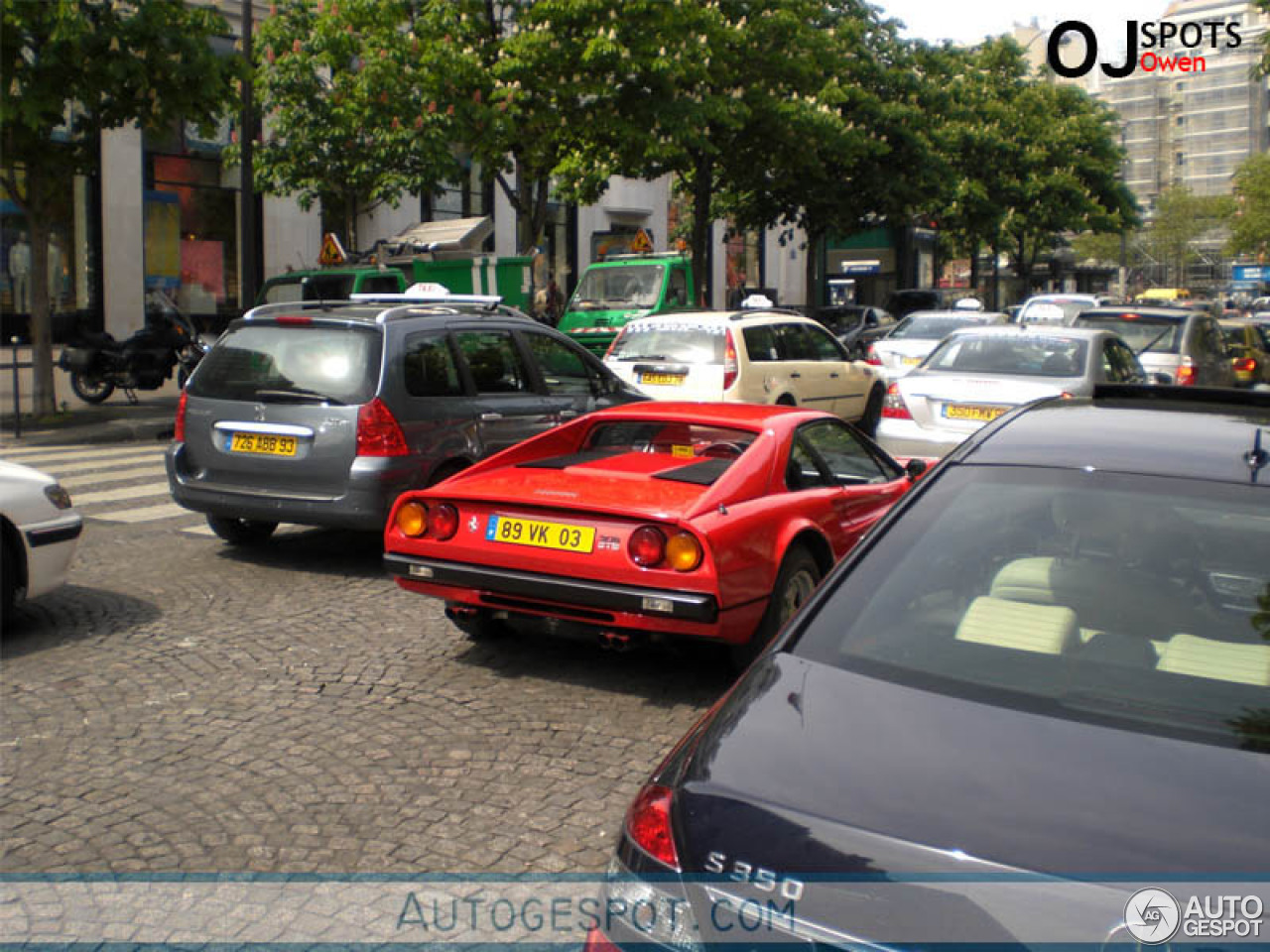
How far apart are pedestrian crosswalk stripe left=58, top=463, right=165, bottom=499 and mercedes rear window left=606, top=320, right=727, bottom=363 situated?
499 centimetres

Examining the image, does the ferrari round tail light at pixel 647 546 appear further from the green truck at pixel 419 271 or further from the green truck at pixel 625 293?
the green truck at pixel 625 293

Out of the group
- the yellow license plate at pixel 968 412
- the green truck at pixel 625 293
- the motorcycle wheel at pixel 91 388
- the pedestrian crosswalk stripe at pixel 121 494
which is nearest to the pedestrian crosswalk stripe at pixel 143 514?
the pedestrian crosswalk stripe at pixel 121 494

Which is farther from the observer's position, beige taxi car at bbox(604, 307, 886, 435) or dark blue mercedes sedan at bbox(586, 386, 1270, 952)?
beige taxi car at bbox(604, 307, 886, 435)

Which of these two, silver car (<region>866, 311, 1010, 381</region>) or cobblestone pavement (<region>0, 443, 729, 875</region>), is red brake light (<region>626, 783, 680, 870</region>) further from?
silver car (<region>866, 311, 1010, 381</region>)

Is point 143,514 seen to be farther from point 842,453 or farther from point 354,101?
point 354,101

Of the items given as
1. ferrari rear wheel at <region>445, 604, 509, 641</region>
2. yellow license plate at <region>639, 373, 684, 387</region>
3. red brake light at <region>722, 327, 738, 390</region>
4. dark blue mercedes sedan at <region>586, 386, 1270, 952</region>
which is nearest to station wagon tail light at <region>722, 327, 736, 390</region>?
red brake light at <region>722, 327, 738, 390</region>

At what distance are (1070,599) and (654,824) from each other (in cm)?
118

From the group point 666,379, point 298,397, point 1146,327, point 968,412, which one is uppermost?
point 1146,327

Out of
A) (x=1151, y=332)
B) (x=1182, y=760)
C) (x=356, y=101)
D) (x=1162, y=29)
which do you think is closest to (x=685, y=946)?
(x=1182, y=760)

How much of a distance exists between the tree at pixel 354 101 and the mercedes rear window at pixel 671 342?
8447mm

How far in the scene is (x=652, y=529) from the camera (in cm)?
555

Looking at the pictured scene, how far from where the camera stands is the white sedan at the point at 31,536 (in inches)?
251

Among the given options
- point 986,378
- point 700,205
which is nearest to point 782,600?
point 986,378

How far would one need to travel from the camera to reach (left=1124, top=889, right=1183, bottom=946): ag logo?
1.85 m
